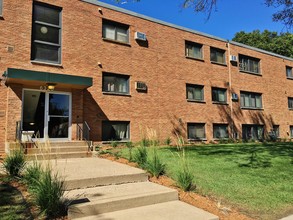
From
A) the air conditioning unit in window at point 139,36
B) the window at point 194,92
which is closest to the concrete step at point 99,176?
the air conditioning unit in window at point 139,36

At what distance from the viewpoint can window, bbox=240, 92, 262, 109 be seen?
2327 cm

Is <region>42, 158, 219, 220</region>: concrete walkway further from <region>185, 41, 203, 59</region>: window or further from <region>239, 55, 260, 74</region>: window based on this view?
<region>239, 55, 260, 74</region>: window

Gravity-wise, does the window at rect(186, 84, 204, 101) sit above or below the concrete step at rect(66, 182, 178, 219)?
above

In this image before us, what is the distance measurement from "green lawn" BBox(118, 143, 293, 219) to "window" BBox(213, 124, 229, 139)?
10119 mm

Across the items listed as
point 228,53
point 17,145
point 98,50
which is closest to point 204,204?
point 17,145

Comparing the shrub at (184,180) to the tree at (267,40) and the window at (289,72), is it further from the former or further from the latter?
the tree at (267,40)

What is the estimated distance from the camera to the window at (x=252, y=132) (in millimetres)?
22891

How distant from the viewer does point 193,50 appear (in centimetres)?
2062

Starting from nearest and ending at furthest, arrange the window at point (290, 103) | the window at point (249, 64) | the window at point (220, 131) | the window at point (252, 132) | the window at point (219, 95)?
the window at point (220, 131)
the window at point (219, 95)
the window at point (252, 132)
the window at point (249, 64)
the window at point (290, 103)

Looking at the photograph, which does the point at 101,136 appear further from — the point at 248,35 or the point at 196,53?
the point at 248,35

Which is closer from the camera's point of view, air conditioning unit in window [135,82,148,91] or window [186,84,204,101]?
air conditioning unit in window [135,82,148,91]

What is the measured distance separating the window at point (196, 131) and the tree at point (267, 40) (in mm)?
34110

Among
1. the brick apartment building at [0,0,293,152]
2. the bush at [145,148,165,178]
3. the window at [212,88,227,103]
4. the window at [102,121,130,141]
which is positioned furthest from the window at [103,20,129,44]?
the bush at [145,148,165,178]

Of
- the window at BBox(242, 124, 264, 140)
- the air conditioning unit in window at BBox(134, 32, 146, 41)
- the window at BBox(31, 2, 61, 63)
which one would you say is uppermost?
the air conditioning unit in window at BBox(134, 32, 146, 41)
